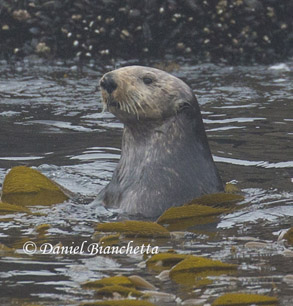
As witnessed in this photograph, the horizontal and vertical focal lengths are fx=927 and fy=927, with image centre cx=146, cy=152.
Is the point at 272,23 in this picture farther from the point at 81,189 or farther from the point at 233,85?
the point at 81,189

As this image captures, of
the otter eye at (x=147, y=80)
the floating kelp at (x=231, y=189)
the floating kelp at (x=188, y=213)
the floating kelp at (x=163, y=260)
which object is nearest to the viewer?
the floating kelp at (x=163, y=260)

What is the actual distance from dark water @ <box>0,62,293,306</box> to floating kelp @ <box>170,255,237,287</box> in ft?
0.26

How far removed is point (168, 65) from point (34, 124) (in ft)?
→ 9.80

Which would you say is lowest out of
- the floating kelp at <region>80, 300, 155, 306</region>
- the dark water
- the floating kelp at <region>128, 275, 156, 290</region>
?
the dark water

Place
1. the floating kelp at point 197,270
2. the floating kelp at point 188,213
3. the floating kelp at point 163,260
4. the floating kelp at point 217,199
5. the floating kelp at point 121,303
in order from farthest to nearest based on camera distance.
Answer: the floating kelp at point 217,199, the floating kelp at point 188,213, the floating kelp at point 163,260, the floating kelp at point 197,270, the floating kelp at point 121,303

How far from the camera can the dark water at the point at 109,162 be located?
4.05 metres

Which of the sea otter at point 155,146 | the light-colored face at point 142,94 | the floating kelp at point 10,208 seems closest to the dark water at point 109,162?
the floating kelp at point 10,208

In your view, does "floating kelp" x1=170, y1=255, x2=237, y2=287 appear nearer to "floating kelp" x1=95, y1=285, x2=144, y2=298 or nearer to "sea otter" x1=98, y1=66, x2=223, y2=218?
"floating kelp" x1=95, y1=285, x2=144, y2=298

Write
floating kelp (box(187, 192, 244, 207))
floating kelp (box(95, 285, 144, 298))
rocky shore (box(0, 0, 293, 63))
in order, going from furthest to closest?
1. rocky shore (box(0, 0, 293, 63))
2. floating kelp (box(187, 192, 244, 207))
3. floating kelp (box(95, 285, 144, 298))

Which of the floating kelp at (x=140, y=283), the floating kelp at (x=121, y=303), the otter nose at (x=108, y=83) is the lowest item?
the floating kelp at (x=140, y=283)

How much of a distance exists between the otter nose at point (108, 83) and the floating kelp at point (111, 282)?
6.34 ft

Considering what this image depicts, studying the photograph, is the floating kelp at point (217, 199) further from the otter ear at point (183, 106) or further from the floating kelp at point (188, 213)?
the otter ear at point (183, 106)

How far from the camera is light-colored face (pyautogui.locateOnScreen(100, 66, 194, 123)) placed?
5645 millimetres

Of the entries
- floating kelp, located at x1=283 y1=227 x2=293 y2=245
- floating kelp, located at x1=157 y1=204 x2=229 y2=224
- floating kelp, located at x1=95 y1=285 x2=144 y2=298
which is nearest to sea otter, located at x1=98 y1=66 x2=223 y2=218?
floating kelp, located at x1=157 y1=204 x2=229 y2=224
